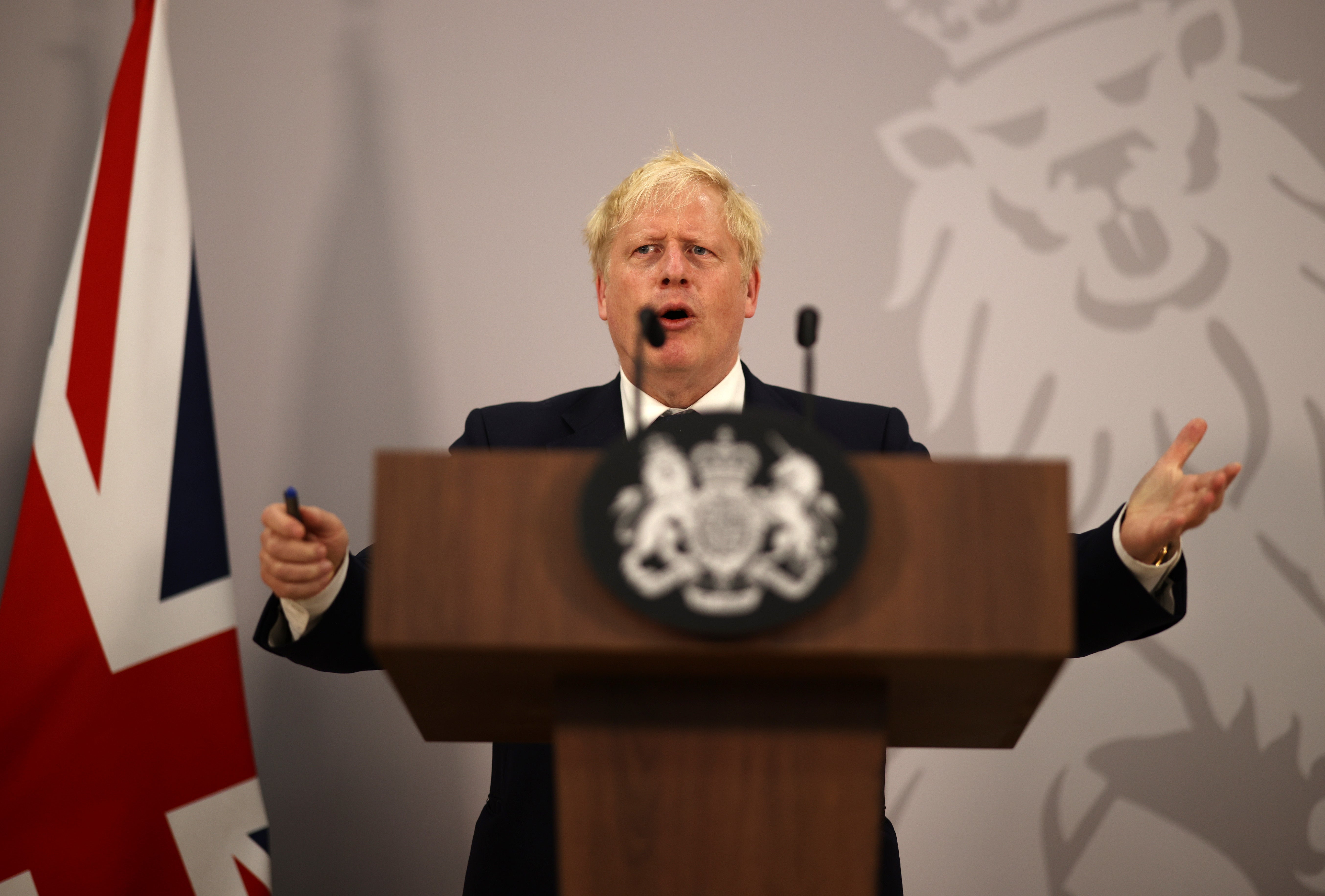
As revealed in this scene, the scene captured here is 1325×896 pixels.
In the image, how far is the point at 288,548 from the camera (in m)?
1.04

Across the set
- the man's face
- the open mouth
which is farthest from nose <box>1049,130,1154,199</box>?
the open mouth

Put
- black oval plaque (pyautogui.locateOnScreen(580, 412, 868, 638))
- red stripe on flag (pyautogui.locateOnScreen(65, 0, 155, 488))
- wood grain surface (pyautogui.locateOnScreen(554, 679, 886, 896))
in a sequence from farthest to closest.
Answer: red stripe on flag (pyautogui.locateOnScreen(65, 0, 155, 488))
wood grain surface (pyautogui.locateOnScreen(554, 679, 886, 896))
black oval plaque (pyautogui.locateOnScreen(580, 412, 868, 638))

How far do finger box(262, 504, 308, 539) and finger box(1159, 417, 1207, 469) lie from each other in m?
0.87

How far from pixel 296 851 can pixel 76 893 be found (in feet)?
1.56

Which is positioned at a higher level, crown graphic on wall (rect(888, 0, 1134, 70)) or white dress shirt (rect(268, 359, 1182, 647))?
crown graphic on wall (rect(888, 0, 1134, 70))

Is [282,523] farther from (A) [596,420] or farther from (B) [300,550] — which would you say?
(A) [596,420]

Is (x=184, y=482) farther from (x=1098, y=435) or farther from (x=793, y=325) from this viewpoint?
(x=1098, y=435)

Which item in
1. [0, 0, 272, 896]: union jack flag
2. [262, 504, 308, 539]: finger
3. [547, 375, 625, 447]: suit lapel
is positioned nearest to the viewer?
[262, 504, 308, 539]: finger

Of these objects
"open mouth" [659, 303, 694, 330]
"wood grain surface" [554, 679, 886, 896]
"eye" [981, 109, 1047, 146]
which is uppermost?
"eye" [981, 109, 1047, 146]

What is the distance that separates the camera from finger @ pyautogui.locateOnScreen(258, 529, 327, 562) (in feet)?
3.40

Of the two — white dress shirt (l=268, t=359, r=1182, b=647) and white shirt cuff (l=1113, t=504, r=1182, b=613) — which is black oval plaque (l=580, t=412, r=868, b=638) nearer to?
white dress shirt (l=268, t=359, r=1182, b=647)

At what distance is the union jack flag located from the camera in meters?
1.76

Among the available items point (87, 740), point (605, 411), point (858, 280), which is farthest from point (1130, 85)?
point (87, 740)

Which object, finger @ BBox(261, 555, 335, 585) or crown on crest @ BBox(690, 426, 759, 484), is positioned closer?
crown on crest @ BBox(690, 426, 759, 484)
